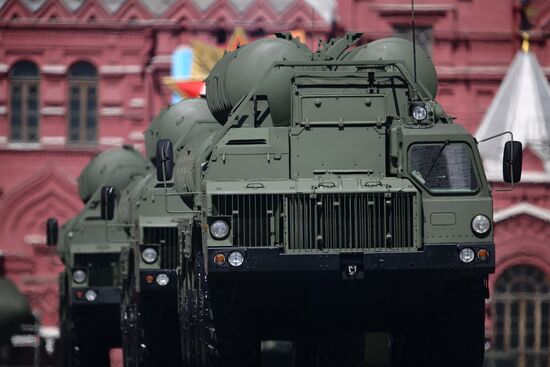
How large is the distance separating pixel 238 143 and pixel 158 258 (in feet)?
17.4

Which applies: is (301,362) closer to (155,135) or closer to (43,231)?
(155,135)

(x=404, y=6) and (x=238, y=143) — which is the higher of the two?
(x=404, y=6)

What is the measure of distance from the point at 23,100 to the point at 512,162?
38.4 m

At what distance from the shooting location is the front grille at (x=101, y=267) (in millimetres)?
28359

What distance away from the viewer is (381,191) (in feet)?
57.1

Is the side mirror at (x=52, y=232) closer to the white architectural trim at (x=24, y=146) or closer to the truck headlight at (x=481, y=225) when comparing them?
the truck headlight at (x=481, y=225)

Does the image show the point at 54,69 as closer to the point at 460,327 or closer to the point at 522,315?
the point at 522,315

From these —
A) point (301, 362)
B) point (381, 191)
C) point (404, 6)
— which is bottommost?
point (301, 362)

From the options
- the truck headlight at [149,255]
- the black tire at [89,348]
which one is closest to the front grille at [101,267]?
the black tire at [89,348]

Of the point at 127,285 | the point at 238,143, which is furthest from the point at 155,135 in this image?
the point at 238,143

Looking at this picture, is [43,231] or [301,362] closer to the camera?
[301,362]

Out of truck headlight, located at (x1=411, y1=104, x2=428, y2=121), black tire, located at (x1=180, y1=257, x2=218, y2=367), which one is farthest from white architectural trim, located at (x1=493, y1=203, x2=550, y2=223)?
truck headlight, located at (x1=411, y1=104, x2=428, y2=121)

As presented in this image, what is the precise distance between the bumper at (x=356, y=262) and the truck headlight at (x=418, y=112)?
5.68 feet

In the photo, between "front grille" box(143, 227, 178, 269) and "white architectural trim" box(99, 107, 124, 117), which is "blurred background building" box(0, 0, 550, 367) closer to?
"white architectural trim" box(99, 107, 124, 117)
